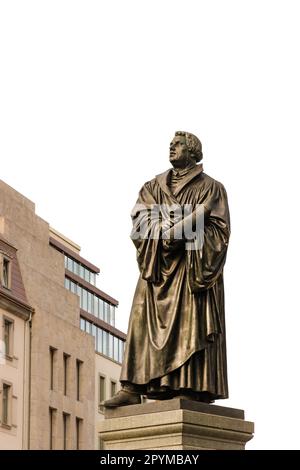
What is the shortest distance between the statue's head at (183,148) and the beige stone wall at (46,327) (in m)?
54.0

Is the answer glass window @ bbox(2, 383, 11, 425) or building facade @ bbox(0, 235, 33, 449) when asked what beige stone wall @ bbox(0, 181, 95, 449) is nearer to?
building facade @ bbox(0, 235, 33, 449)

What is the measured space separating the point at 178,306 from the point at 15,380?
53.7 m

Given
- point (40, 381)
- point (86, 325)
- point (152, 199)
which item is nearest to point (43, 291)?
point (40, 381)

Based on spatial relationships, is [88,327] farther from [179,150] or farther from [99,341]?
[179,150]

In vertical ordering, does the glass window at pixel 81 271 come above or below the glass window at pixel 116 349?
above

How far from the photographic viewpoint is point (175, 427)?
13.4 m

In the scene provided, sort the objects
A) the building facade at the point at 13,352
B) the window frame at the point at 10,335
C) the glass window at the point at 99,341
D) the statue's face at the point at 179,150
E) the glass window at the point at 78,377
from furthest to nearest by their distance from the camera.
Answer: the glass window at the point at 99,341, the glass window at the point at 78,377, the window frame at the point at 10,335, the building facade at the point at 13,352, the statue's face at the point at 179,150

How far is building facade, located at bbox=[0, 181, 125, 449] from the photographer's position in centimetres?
6925

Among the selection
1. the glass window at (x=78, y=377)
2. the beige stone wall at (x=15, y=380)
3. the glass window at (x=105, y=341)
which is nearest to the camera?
the beige stone wall at (x=15, y=380)

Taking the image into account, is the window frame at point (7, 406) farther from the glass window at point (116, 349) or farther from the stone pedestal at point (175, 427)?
the stone pedestal at point (175, 427)

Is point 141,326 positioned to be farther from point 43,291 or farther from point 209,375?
point 43,291

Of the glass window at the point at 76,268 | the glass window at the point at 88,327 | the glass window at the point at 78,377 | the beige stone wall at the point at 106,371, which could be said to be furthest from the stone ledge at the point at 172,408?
the glass window at the point at 76,268

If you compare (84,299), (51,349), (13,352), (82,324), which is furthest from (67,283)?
(13,352)

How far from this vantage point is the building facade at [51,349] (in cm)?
6925
